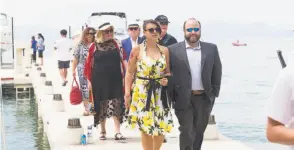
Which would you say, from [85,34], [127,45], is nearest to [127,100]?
[127,45]

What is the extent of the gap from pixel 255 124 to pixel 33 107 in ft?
29.1

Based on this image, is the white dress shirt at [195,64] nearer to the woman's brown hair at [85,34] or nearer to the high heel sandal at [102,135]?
the high heel sandal at [102,135]

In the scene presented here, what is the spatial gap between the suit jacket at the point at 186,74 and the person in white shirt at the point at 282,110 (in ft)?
14.3

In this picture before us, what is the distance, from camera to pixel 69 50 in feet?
62.2

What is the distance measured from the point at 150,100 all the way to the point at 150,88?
0.13m

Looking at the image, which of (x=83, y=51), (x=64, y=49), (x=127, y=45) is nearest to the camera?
(x=127, y=45)

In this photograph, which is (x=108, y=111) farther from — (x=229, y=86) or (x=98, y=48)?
(x=229, y=86)

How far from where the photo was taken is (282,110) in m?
2.85

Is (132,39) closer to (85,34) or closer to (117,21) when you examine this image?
(85,34)

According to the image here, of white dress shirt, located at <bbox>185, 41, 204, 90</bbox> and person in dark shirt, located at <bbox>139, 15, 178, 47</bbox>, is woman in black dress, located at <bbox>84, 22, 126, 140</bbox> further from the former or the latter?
white dress shirt, located at <bbox>185, 41, 204, 90</bbox>

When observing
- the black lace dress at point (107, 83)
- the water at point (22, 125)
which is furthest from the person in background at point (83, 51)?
the water at point (22, 125)

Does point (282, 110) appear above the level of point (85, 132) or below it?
above

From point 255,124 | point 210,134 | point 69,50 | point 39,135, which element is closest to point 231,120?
point 255,124

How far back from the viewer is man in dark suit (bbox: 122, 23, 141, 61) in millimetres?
9602
